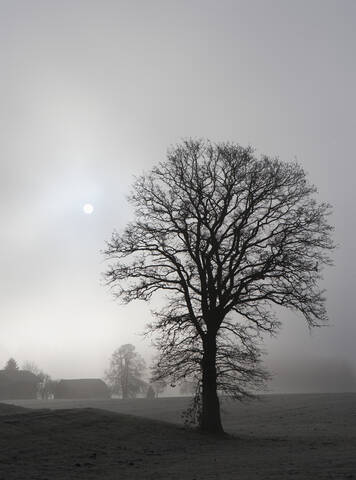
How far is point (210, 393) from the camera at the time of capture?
23.8 meters

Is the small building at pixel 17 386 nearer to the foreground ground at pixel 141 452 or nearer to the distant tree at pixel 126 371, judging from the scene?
the distant tree at pixel 126 371

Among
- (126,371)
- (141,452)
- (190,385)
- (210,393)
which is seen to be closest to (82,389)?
(126,371)

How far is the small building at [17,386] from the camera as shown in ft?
360

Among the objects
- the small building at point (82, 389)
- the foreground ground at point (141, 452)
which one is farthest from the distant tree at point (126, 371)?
the foreground ground at point (141, 452)

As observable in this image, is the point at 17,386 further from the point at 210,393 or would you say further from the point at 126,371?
the point at 210,393

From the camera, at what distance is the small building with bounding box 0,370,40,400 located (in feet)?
360

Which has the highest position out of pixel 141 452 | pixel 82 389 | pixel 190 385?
pixel 82 389

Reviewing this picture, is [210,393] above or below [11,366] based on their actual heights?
below

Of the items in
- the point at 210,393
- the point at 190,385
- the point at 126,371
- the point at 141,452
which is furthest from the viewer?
the point at 126,371

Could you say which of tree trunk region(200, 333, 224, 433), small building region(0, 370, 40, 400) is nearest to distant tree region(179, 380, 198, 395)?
tree trunk region(200, 333, 224, 433)

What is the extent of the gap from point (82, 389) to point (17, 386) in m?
15.6

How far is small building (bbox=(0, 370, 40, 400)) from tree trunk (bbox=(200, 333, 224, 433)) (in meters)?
98.3

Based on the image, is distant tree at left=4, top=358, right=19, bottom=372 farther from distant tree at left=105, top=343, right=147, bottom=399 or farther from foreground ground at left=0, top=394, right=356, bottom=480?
foreground ground at left=0, top=394, right=356, bottom=480

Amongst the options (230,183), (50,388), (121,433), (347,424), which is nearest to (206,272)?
(230,183)
